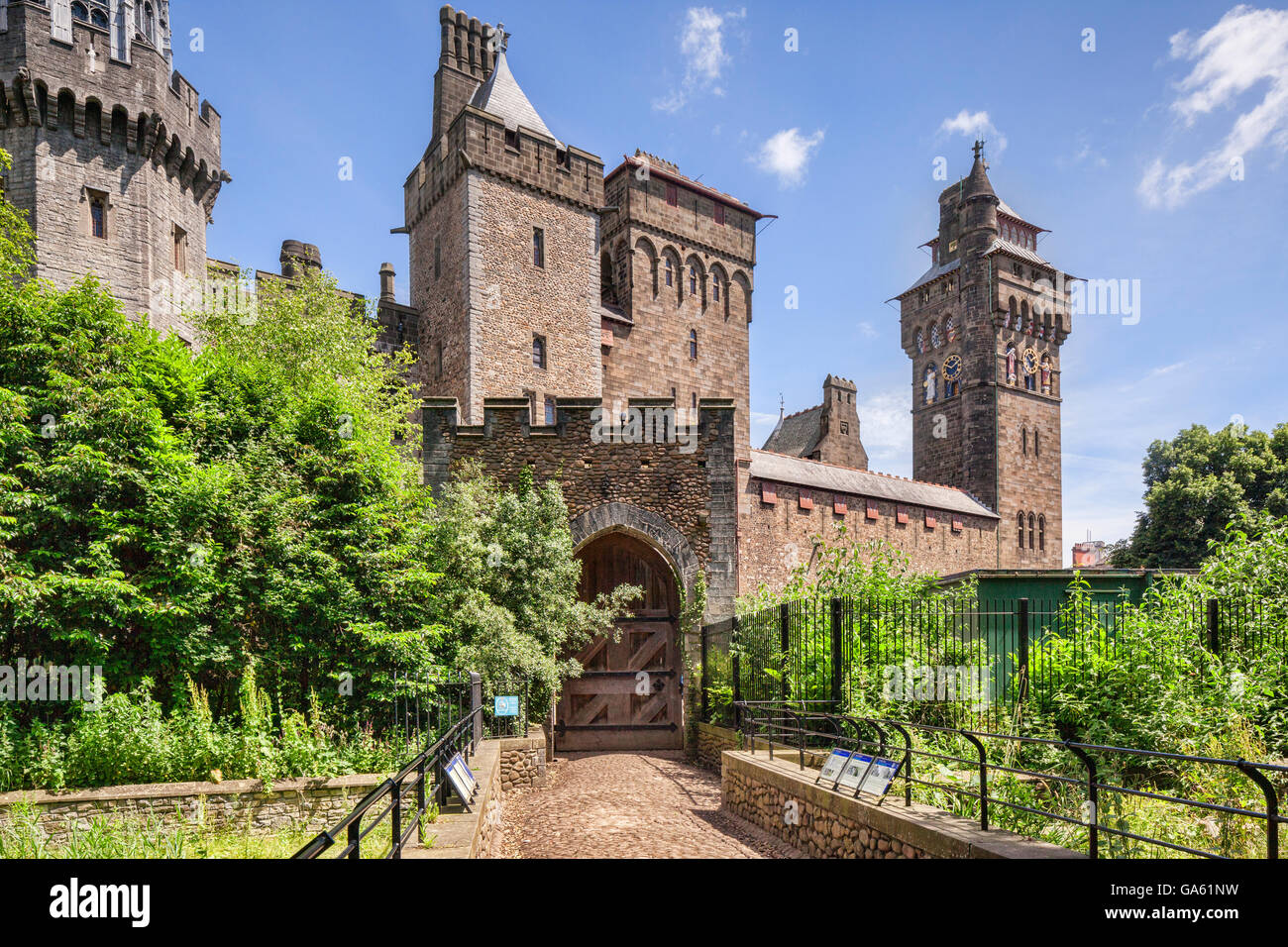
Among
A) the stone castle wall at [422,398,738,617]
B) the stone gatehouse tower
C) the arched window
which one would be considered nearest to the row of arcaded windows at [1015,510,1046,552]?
the stone castle wall at [422,398,738,617]

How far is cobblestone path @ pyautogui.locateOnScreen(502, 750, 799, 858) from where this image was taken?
779 cm

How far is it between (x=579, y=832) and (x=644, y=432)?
7393 millimetres

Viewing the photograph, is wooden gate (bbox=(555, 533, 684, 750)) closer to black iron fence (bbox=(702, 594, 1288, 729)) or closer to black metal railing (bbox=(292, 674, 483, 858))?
black iron fence (bbox=(702, 594, 1288, 729))

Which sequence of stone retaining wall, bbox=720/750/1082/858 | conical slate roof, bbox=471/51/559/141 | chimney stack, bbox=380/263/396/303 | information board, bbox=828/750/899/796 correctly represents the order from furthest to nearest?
chimney stack, bbox=380/263/396/303 → conical slate roof, bbox=471/51/559/141 → information board, bbox=828/750/899/796 → stone retaining wall, bbox=720/750/1082/858

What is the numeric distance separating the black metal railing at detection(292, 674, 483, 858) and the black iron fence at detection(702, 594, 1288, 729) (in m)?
4.51

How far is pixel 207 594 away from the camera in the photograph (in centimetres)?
960

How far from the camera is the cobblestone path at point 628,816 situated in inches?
307

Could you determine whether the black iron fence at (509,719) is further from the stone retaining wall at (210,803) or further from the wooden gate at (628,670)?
the stone retaining wall at (210,803)

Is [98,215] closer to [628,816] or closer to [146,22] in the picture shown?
[146,22]

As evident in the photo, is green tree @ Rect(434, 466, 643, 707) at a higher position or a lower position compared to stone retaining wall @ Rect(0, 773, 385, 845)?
higher

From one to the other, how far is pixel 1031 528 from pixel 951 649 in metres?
31.9

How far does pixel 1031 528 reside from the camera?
123ft
